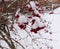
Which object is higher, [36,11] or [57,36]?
[36,11]

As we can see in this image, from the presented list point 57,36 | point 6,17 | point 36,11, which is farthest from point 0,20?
point 57,36

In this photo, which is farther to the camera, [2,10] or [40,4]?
[40,4]

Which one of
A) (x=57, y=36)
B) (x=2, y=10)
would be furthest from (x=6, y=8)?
(x=57, y=36)

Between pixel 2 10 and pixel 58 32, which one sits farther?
pixel 58 32

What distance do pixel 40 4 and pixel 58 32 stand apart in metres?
2.26

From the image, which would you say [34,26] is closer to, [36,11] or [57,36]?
[36,11]

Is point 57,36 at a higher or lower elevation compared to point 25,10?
lower

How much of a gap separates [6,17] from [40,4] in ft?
0.60

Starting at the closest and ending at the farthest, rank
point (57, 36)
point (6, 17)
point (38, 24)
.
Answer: point (38, 24)
point (6, 17)
point (57, 36)

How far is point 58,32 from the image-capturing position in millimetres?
3143

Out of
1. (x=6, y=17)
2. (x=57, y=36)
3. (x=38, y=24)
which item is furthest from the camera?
(x=57, y=36)

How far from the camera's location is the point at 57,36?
9.73ft

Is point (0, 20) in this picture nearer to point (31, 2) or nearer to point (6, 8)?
point (6, 8)

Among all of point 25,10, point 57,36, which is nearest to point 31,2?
point 25,10
